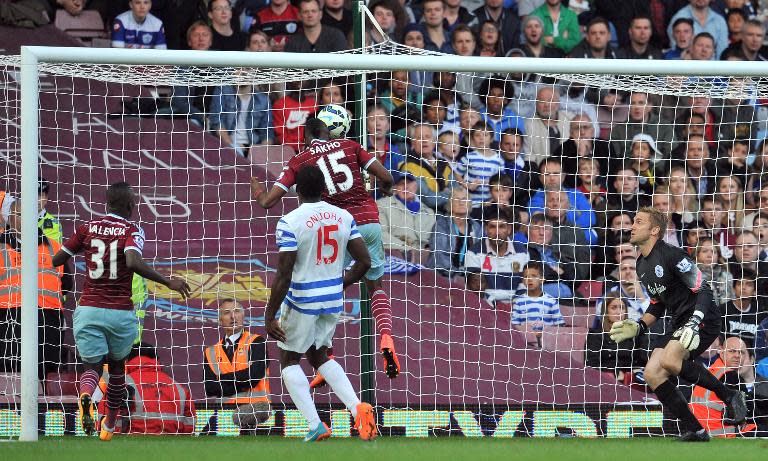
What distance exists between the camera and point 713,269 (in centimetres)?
1260

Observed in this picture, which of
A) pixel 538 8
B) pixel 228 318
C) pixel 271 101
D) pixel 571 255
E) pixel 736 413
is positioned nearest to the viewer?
pixel 736 413

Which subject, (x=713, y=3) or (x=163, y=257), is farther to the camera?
(x=713, y=3)

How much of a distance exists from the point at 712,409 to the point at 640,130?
11.4 ft

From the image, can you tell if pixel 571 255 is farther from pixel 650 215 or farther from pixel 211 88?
pixel 211 88

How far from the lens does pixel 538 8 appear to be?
14.7m

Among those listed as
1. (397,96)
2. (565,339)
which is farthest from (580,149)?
(565,339)

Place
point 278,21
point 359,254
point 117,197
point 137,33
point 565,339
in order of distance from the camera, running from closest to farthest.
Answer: point 359,254 → point 117,197 → point 565,339 → point 137,33 → point 278,21

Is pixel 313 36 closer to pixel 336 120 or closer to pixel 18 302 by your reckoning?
pixel 336 120

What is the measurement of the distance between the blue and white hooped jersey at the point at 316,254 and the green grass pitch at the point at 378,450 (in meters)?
1.00

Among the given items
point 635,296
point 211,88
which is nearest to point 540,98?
point 635,296

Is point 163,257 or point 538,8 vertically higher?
point 538,8

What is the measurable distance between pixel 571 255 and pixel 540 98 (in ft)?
7.41

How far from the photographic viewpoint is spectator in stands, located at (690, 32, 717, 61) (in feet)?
47.8

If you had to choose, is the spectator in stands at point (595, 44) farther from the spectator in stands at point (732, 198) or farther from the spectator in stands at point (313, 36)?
the spectator in stands at point (313, 36)
